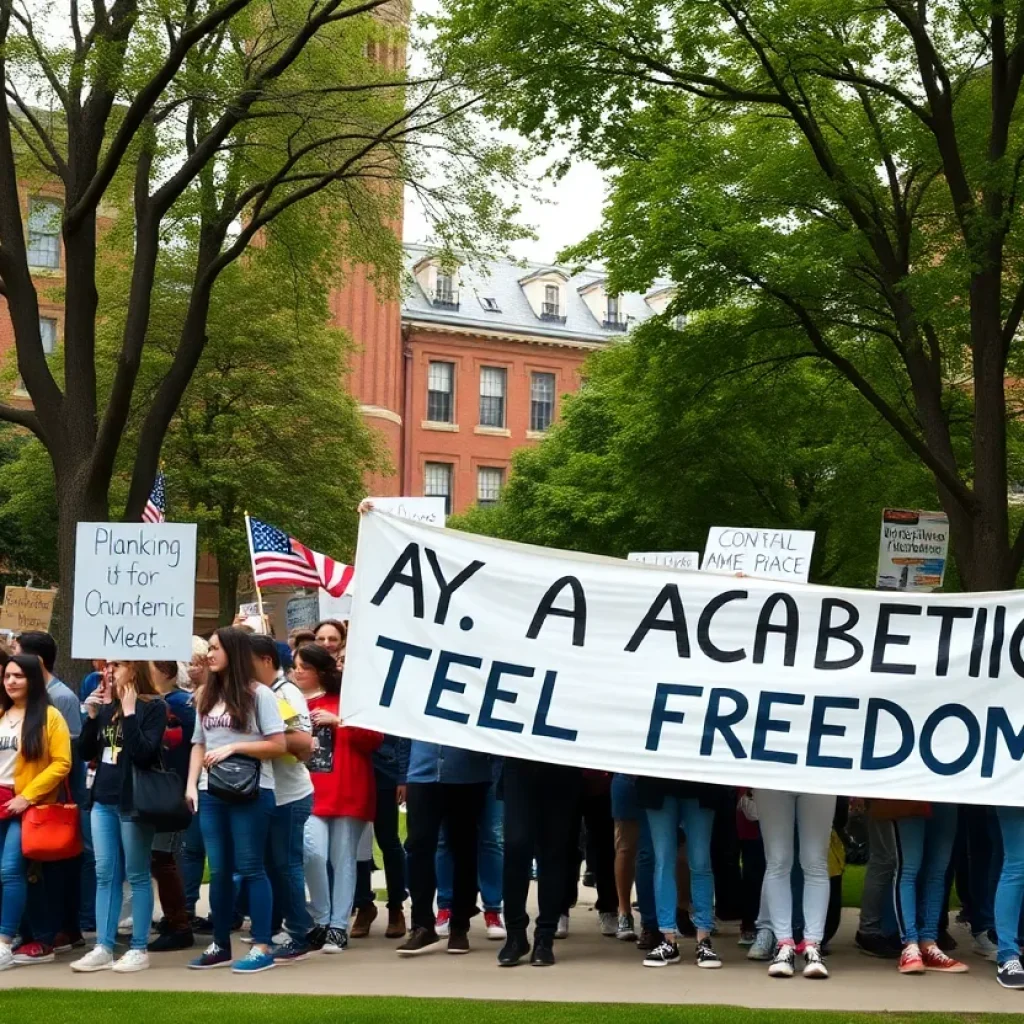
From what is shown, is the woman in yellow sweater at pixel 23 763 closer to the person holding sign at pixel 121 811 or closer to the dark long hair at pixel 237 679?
the person holding sign at pixel 121 811

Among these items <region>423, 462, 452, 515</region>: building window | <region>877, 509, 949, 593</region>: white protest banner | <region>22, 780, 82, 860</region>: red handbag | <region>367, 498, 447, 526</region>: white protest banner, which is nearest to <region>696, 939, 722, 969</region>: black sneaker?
<region>22, 780, 82, 860</region>: red handbag

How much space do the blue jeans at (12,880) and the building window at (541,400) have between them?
61.4 metres

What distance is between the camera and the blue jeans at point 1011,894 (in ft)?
28.5

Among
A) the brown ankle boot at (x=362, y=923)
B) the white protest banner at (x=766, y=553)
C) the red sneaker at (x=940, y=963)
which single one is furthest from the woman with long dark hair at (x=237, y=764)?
the white protest banner at (x=766, y=553)

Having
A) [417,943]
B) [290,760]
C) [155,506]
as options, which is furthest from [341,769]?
[155,506]

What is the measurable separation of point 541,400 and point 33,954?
205 ft

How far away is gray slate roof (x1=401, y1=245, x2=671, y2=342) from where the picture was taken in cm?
6981

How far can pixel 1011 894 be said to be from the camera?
868cm

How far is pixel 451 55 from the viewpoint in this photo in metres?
18.4

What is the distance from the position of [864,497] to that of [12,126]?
13052mm

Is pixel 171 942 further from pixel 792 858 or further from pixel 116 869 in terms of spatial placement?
pixel 792 858

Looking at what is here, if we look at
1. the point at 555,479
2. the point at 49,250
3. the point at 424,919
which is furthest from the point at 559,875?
the point at 49,250

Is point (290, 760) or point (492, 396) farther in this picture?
point (492, 396)

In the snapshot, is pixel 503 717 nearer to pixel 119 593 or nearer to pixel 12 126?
pixel 119 593
